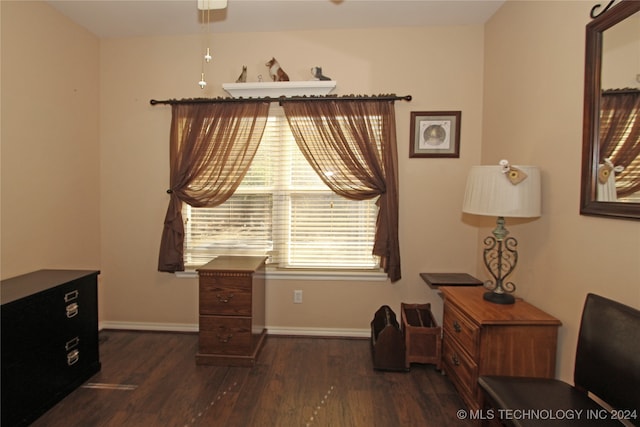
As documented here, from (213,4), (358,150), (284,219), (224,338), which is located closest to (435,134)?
(358,150)

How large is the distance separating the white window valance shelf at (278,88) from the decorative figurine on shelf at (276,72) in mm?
83

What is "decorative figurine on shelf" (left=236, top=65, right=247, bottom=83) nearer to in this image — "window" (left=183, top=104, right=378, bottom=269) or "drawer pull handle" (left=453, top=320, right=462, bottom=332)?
"window" (left=183, top=104, right=378, bottom=269)

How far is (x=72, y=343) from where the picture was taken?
2.07 metres

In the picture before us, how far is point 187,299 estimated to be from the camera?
A: 2.97m

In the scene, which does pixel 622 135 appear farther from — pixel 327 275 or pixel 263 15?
pixel 263 15

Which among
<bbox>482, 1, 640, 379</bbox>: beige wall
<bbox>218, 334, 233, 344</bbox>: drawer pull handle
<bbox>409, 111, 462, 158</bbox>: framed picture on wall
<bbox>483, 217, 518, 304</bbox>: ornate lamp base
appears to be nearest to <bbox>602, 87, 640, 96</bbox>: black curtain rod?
<bbox>482, 1, 640, 379</bbox>: beige wall

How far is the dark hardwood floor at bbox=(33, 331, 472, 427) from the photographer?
6.03 ft

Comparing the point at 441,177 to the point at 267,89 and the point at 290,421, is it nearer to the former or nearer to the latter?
the point at 267,89

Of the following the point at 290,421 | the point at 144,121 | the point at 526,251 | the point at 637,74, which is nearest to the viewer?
the point at 637,74

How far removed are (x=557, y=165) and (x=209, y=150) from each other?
257cm

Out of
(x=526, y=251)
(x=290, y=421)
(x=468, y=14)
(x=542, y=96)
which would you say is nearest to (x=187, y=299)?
(x=290, y=421)

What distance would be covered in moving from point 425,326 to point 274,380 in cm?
123

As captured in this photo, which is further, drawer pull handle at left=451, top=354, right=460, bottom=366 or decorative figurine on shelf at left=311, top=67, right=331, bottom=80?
decorative figurine on shelf at left=311, top=67, right=331, bottom=80

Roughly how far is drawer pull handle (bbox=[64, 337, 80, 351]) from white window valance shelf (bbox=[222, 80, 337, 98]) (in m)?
2.20
